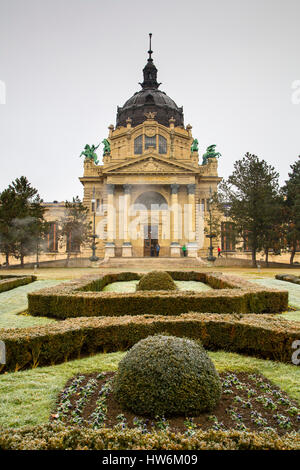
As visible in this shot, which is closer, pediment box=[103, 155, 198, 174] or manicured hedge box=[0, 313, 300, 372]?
manicured hedge box=[0, 313, 300, 372]

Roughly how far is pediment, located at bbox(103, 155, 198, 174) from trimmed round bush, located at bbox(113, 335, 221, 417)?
38747 millimetres

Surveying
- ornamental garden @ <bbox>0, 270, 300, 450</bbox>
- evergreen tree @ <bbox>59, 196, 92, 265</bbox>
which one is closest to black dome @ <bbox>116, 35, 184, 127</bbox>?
evergreen tree @ <bbox>59, 196, 92, 265</bbox>

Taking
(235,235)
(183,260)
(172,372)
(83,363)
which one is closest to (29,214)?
(183,260)

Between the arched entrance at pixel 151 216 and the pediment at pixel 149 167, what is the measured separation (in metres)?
3.75

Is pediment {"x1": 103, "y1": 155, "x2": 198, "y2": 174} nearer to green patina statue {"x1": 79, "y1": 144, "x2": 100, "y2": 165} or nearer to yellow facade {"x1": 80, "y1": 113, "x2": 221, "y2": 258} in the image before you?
yellow facade {"x1": 80, "y1": 113, "x2": 221, "y2": 258}

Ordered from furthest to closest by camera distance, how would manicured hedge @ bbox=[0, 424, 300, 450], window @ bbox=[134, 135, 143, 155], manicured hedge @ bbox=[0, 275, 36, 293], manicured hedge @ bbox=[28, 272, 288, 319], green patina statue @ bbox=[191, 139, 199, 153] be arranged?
green patina statue @ bbox=[191, 139, 199, 153] → window @ bbox=[134, 135, 143, 155] → manicured hedge @ bbox=[0, 275, 36, 293] → manicured hedge @ bbox=[28, 272, 288, 319] → manicured hedge @ bbox=[0, 424, 300, 450]

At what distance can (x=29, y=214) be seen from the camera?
116 ft

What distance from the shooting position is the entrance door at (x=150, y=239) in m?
44.3

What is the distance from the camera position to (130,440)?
297 cm

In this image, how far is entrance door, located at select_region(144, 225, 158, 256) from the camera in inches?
1745

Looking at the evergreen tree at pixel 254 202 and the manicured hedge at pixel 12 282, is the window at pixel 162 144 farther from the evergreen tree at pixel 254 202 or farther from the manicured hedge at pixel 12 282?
the manicured hedge at pixel 12 282

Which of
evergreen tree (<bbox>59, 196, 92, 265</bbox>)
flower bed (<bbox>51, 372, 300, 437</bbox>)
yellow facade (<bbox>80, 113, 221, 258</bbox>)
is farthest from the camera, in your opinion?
A: yellow facade (<bbox>80, 113, 221, 258</bbox>)

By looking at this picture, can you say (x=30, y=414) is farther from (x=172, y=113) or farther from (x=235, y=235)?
(x=172, y=113)

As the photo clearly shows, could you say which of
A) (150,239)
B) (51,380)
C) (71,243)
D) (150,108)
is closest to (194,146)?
(150,108)
